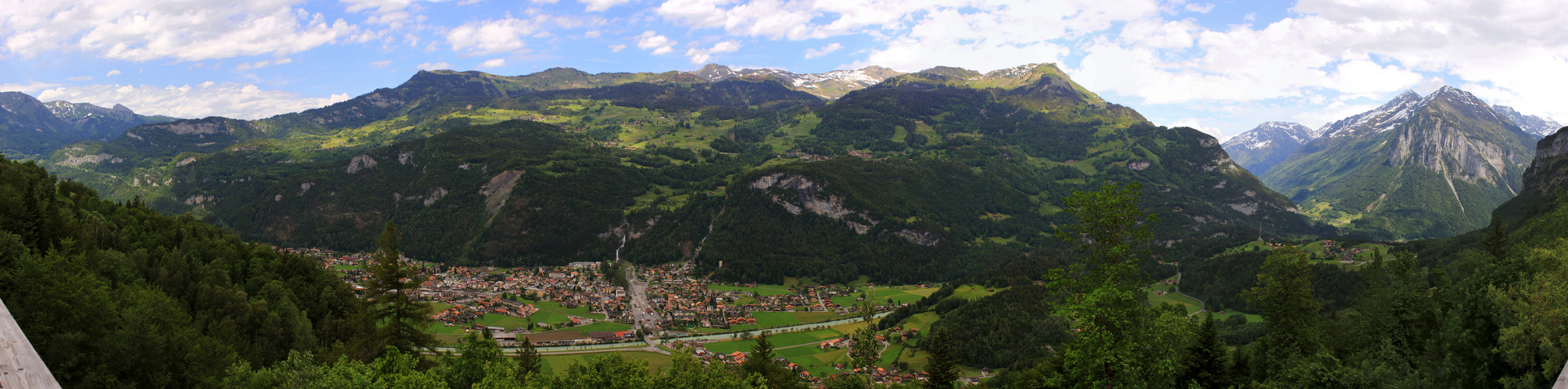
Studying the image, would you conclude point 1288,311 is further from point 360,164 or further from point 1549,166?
point 360,164

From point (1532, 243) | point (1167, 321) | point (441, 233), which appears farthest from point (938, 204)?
point (1167, 321)

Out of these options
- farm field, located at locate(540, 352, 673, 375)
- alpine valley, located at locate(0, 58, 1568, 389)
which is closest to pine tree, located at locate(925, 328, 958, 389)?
alpine valley, located at locate(0, 58, 1568, 389)

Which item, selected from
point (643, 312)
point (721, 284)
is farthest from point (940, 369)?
point (721, 284)

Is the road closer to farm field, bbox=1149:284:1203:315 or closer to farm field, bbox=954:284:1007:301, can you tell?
farm field, bbox=954:284:1007:301

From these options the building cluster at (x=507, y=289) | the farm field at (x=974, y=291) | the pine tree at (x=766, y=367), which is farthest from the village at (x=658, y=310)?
the pine tree at (x=766, y=367)

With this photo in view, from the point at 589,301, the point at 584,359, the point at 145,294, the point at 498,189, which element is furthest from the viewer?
the point at 498,189

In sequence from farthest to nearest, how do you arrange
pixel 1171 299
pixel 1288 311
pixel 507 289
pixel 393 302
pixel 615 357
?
1. pixel 507 289
2. pixel 1171 299
3. pixel 1288 311
4. pixel 393 302
5. pixel 615 357

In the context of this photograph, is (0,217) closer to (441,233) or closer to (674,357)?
(674,357)
